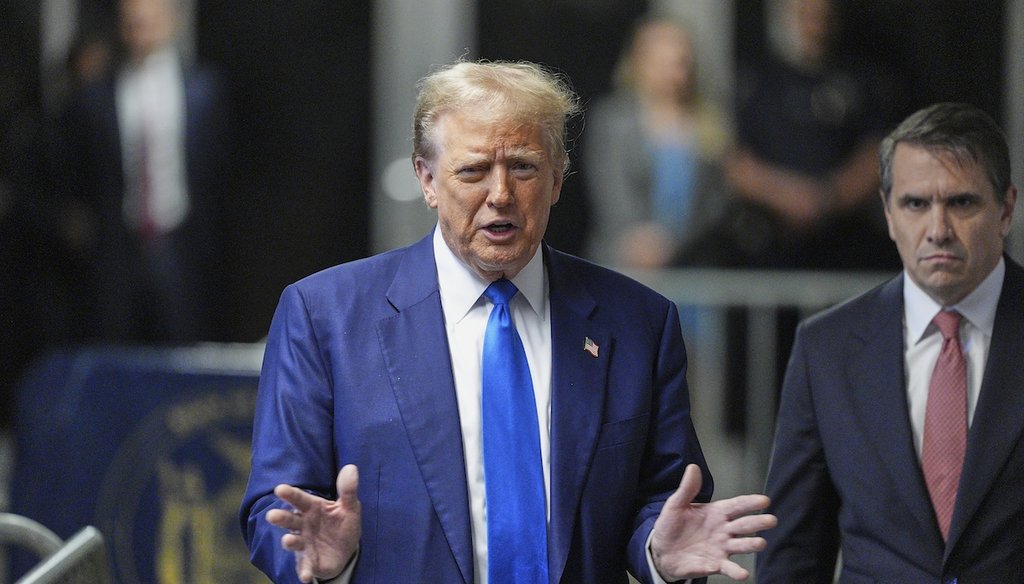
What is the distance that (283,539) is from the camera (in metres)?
3.19

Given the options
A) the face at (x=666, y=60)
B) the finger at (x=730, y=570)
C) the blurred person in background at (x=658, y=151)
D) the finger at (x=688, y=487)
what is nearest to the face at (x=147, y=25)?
the blurred person in background at (x=658, y=151)

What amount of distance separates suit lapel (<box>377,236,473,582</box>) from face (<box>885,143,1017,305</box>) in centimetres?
116

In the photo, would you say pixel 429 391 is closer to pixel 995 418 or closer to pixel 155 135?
pixel 995 418

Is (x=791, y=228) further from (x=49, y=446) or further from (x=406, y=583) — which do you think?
(x=406, y=583)

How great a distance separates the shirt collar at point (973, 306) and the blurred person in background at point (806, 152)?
144 inches

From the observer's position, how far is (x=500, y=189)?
11.2 feet

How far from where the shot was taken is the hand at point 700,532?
3264 millimetres

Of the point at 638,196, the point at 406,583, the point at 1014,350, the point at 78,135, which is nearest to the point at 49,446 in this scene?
the point at 78,135

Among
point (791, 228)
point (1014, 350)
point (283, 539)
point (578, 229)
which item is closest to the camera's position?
point (283, 539)

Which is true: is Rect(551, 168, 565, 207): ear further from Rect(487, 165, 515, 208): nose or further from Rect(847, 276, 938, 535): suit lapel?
Rect(847, 276, 938, 535): suit lapel

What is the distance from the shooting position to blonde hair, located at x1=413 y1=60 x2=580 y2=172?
11.3ft

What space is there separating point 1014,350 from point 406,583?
155 cm

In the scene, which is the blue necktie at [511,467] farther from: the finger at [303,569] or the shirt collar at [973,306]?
the shirt collar at [973,306]

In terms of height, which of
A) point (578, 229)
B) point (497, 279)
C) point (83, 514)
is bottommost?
point (83, 514)
